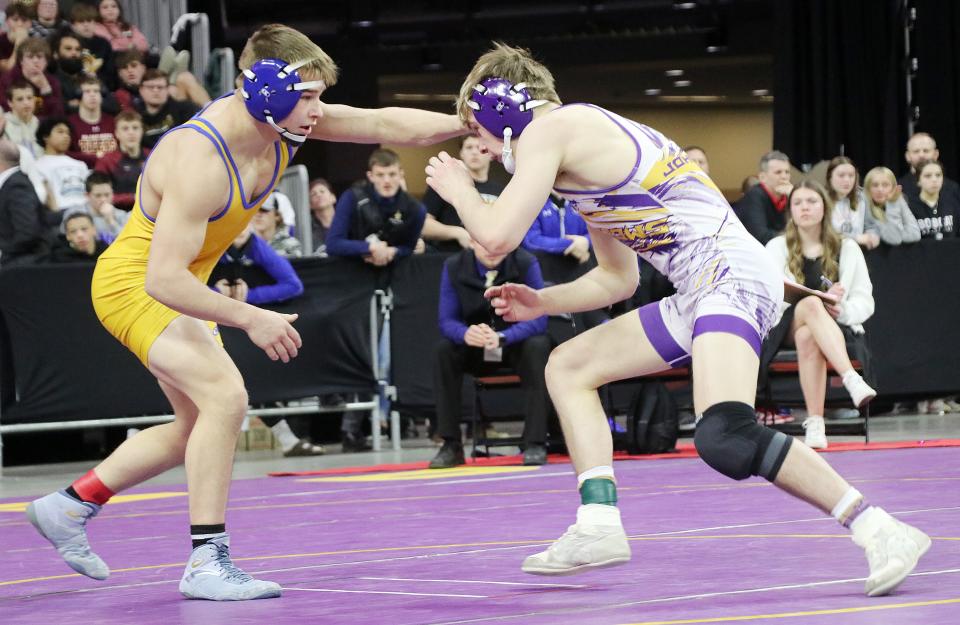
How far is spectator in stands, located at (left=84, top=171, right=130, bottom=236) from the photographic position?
34.3ft

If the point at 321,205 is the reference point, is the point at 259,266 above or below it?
below

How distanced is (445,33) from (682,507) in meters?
15.9

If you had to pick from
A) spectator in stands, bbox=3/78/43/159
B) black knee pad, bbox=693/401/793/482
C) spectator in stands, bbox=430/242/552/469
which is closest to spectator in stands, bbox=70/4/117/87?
spectator in stands, bbox=3/78/43/159

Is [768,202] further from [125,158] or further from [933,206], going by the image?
[125,158]

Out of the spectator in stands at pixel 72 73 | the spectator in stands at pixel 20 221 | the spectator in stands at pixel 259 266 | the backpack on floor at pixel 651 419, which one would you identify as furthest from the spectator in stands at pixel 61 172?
the backpack on floor at pixel 651 419

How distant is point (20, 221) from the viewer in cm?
1027

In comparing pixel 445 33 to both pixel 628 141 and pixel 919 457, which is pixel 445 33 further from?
pixel 628 141

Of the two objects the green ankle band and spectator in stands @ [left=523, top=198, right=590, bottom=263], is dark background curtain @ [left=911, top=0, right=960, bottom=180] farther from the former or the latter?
the green ankle band

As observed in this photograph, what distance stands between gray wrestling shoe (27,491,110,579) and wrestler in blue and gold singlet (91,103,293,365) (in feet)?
1.73

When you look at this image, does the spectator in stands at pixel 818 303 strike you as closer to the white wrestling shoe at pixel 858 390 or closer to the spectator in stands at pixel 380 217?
the white wrestling shoe at pixel 858 390

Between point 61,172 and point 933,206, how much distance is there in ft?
22.2

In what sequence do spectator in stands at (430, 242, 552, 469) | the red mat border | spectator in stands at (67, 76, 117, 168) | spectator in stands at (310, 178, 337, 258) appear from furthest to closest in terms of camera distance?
Answer: spectator in stands at (310, 178, 337, 258)
spectator in stands at (67, 76, 117, 168)
spectator in stands at (430, 242, 552, 469)
the red mat border

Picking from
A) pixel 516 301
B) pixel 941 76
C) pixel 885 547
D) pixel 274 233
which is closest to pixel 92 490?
pixel 516 301

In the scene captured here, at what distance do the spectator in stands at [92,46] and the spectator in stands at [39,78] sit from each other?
640 mm
